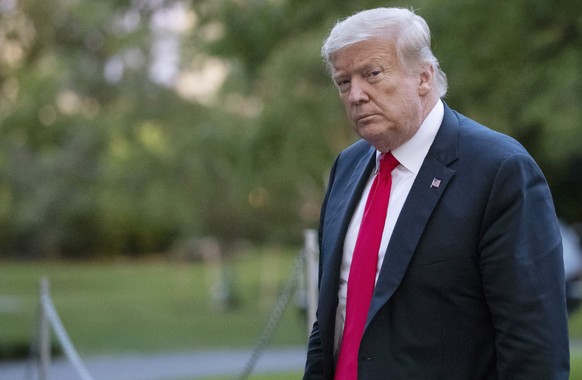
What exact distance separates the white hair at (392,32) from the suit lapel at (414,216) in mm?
225

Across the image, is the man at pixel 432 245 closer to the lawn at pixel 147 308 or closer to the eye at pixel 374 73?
the eye at pixel 374 73

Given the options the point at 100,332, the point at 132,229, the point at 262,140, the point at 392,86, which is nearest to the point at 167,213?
the point at 100,332

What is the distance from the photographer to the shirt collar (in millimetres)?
2758

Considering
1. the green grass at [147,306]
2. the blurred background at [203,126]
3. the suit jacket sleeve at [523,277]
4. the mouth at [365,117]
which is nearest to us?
the suit jacket sleeve at [523,277]

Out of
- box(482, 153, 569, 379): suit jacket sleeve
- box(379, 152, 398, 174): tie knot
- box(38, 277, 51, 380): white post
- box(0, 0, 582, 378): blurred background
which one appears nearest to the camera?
box(482, 153, 569, 379): suit jacket sleeve

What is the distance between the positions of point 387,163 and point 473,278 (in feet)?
1.33

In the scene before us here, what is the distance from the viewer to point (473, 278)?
Result: 2.57 metres

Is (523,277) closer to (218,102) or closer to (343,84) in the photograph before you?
(343,84)

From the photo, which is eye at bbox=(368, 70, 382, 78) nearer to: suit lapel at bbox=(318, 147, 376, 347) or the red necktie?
the red necktie

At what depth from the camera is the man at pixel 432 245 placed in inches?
98.7

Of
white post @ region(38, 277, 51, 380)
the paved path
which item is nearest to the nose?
white post @ region(38, 277, 51, 380)

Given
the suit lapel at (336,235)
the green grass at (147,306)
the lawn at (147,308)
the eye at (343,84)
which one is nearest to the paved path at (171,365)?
the lawn at (147,308)

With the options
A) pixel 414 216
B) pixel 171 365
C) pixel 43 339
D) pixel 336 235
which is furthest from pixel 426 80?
pixel 171 365

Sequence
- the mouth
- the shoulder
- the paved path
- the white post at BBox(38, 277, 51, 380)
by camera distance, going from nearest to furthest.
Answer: the shoulder < the mouth < the white post at BBox(38, 277, 51, 380) < the paved path
